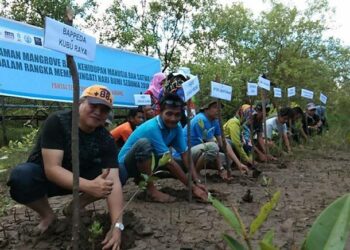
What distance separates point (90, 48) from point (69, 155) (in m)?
0.74

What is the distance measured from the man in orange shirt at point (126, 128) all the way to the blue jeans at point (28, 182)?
2.04 m

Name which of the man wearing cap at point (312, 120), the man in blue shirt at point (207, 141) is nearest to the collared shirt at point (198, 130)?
the man in blue shirt at point (207, 141)

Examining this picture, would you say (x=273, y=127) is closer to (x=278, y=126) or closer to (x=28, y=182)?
(x=278, y=126)

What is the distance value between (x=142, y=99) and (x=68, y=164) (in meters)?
2.52

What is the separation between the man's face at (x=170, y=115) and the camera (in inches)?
136

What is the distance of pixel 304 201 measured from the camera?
3611 millimetres

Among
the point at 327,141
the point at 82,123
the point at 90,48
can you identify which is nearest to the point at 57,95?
the point at 82,123

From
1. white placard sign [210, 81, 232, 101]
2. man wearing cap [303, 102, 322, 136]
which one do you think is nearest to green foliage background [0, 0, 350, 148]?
man wearing cap [303, 102, 322, 136]

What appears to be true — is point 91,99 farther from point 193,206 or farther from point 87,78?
point 87,78

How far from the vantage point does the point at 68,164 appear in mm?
2613

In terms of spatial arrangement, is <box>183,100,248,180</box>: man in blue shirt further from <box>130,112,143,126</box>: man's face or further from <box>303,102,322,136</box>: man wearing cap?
<box>303,102,322,136</box>: man wearing cap

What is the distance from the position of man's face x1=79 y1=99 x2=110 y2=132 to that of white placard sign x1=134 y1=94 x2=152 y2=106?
2402 millimetres

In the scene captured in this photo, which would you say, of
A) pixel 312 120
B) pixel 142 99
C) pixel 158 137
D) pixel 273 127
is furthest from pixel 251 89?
pixel 312 120

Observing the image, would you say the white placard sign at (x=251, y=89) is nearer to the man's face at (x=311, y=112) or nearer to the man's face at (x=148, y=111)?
the man's face at (x=148, y=111)
